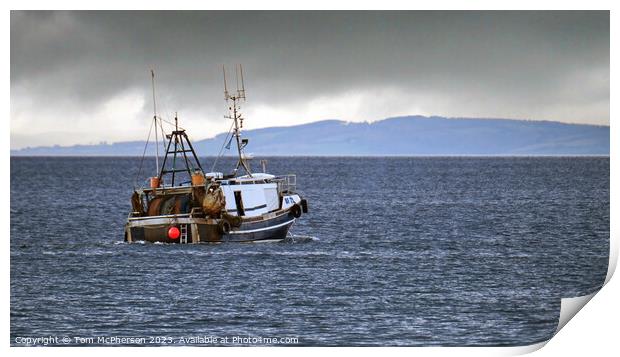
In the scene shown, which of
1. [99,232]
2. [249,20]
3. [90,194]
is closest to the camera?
[249,20]

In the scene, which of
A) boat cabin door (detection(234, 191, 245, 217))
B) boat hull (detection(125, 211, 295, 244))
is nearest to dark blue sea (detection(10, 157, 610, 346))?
boat hull (detection(125, 211, 295, 244))

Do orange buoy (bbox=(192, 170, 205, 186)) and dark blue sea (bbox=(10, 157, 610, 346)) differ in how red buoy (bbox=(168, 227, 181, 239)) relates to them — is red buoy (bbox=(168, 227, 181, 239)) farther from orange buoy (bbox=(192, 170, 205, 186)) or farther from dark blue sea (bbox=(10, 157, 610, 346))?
orange buoy (bbox=(192, 170, 205, 186))

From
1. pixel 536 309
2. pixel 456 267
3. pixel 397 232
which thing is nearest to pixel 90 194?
pixel 397 232

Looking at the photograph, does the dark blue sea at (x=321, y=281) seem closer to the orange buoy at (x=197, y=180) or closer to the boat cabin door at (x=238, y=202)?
the boat cabin door at (x=238, y=202)

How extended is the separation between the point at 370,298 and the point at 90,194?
59.1 meters

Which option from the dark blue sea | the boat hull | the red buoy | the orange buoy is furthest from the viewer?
the red buoy

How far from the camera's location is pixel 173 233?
43.0 metres

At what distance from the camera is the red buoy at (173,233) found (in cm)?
4292

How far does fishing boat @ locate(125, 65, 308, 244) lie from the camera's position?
4225 cm

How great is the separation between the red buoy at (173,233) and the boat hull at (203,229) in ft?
0.27

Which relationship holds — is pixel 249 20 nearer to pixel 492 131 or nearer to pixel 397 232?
pixel 397 232

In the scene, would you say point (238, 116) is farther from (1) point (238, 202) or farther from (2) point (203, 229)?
(2) point (203, 229)

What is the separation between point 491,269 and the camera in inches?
1563

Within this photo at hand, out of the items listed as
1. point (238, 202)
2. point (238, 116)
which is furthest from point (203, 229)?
point (238, 116)
